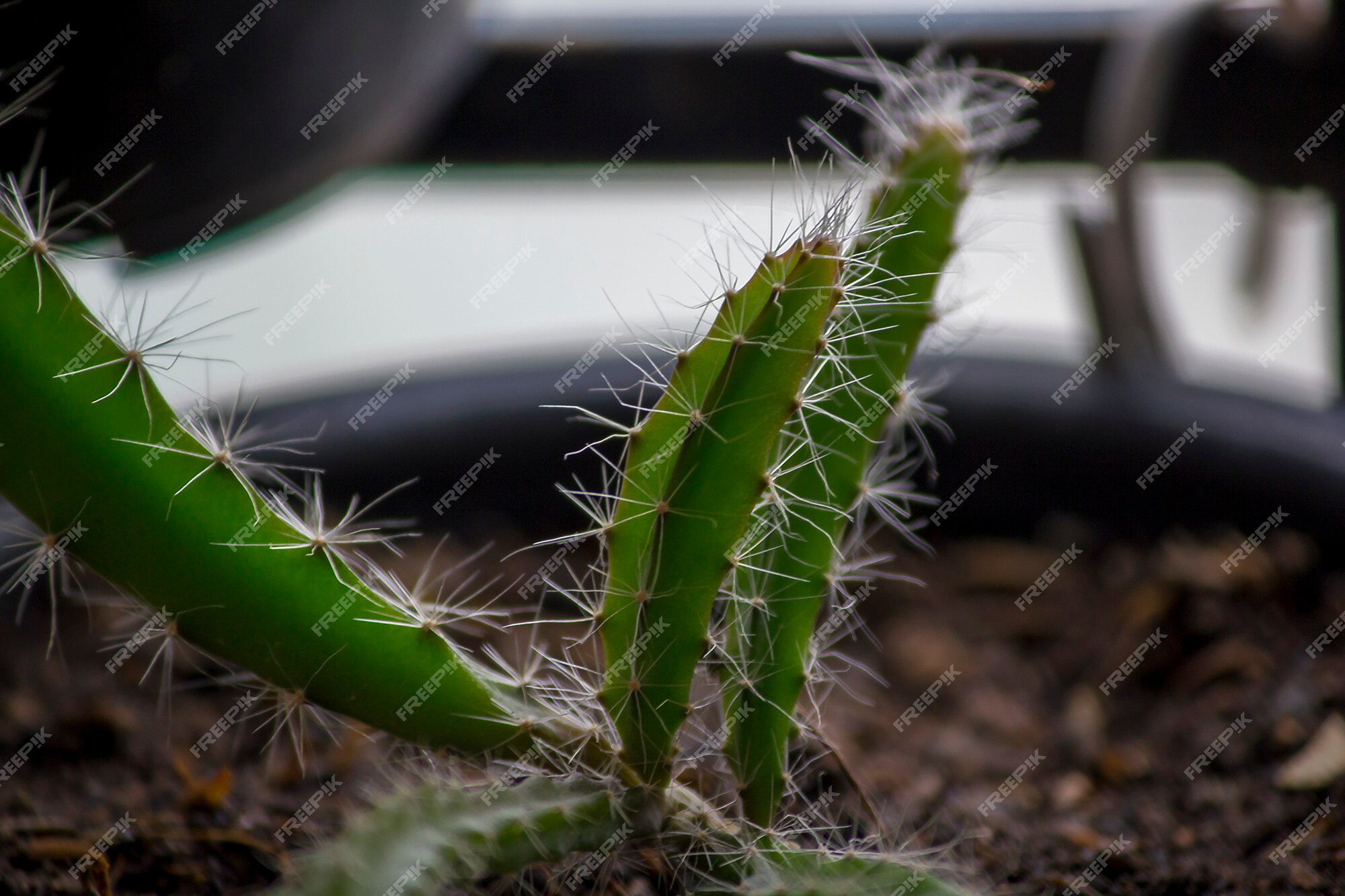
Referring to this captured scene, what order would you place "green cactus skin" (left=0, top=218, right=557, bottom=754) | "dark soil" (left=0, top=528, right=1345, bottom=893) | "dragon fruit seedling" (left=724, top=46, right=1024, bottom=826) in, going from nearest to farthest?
1. "green cactus skin" (left=0, top=218, right=557, bottom=754)
2. "dragon fruit seedling" (left=724, top=46, right=1024, bottom=826)
3. "dark soil" (left=0, top=528, right=1345, bottom=893)

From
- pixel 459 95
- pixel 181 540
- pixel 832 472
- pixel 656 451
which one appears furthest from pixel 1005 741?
pixel 459 95

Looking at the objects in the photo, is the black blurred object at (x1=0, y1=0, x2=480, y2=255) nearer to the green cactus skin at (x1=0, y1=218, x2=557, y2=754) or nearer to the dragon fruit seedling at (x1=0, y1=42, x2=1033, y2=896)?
the dragon fruit seedling at (x1=0, y1=42, x2=1033, y2=896)

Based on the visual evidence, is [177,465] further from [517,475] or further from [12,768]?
[517,475]

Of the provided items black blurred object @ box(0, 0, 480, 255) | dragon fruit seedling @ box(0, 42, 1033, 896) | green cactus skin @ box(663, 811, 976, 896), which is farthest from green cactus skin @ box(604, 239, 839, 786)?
black blurred object @ box(0, 0, 480, 255)

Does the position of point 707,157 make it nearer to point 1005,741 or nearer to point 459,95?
point 459,95

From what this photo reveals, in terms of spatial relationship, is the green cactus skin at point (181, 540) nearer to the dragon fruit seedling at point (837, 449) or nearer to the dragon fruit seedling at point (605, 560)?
the dragon fruit seedling at point (605, 560)

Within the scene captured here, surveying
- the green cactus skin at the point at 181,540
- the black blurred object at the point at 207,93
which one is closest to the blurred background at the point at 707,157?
the black blurred object at the point at 207,93

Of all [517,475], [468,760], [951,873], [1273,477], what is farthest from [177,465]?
[1273,477]
